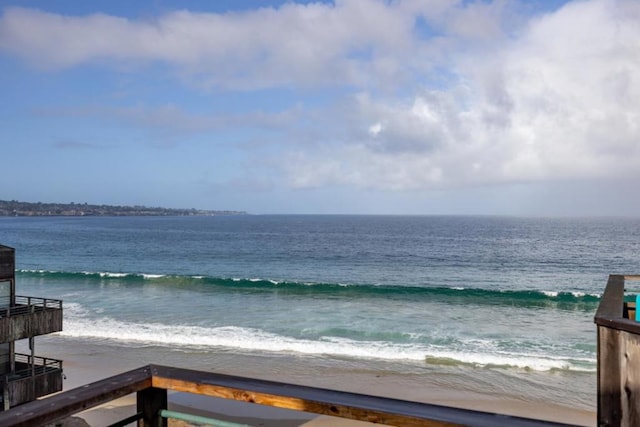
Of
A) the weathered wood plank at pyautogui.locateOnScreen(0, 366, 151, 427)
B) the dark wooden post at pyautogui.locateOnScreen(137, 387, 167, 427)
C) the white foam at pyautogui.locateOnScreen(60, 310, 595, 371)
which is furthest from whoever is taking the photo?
the white foam at pyautogui.locateOnScreen(60, 310, 595, 371)

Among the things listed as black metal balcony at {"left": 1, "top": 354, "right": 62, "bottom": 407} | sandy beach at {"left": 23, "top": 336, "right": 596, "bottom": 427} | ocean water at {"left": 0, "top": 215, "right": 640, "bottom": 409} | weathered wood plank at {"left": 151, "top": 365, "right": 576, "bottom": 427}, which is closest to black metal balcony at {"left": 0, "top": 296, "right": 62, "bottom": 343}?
black metal balcony at {"left": 1, "top": 354, "right": 62, "bottom": 407}

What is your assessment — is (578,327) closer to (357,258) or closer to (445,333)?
(445,333)

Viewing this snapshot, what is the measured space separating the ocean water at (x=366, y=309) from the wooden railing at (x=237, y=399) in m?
12.6

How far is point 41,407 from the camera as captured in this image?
1.55m

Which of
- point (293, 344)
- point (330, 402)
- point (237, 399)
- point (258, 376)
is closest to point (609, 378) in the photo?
point (330, 402)

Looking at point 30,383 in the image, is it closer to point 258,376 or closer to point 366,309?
point 258,376

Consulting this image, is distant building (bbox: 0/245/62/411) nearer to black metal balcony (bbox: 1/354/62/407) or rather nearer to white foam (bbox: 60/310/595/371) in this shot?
black metal balcony (bbox: 1/354/62/407)

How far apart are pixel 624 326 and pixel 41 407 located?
2.63m

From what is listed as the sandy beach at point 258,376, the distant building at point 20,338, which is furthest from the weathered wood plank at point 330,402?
the distant building at point 20,338

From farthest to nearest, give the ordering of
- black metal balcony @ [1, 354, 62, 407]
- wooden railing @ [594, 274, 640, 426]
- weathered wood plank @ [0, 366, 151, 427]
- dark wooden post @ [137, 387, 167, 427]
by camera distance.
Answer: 1. black metal balcony @ [1, 354, 62, 407]
2. wooden railing @ [594, 274, 640, 426]
3. dark wooden post @ [137, 387, 167, 427]
4. weathered wood plank @ [0, 366, 151, 427]

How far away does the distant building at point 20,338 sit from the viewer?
11039 millimetres

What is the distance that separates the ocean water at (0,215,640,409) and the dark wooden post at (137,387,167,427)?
12.7m

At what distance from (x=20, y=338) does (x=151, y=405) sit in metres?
12.0

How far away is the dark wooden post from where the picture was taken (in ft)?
6.16
